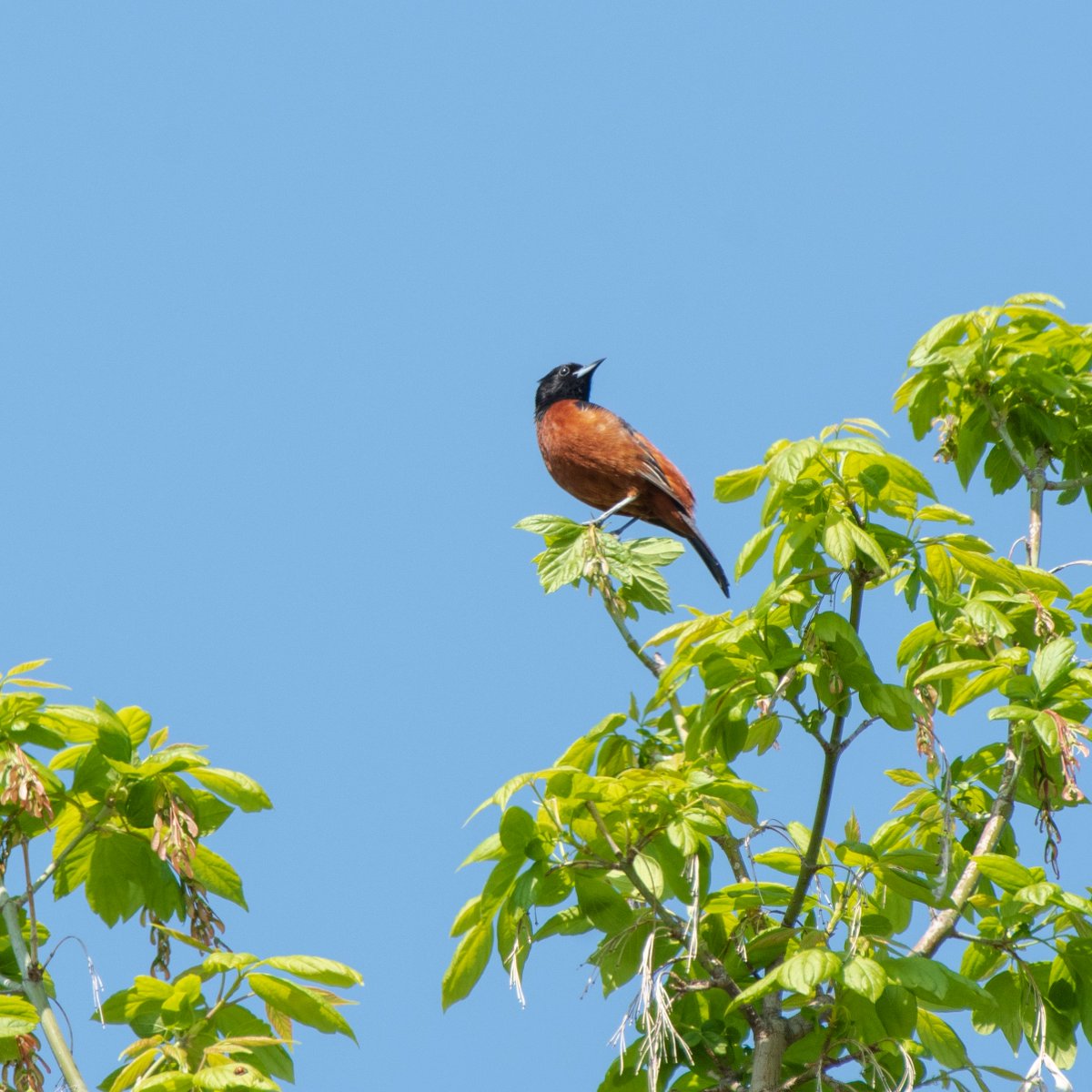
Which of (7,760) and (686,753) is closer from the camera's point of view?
(7,760)

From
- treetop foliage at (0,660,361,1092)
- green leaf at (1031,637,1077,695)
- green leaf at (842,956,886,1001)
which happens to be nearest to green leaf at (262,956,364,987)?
treetop foliage at (0,660,361,1092)

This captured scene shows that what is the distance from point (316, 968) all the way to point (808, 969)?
965 millimetres

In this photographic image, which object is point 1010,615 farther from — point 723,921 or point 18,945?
point 18,945

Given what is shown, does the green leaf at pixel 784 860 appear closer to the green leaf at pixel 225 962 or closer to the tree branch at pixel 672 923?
the tree branch at pixel 672 923

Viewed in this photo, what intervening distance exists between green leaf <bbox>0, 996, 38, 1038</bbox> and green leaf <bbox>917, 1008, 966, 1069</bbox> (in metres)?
1.95

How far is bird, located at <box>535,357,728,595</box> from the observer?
6750 millimetres

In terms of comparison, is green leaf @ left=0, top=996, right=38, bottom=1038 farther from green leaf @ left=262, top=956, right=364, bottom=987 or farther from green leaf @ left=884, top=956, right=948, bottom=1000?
green leaf @ left=884, top=956, right=948, bottom=1000

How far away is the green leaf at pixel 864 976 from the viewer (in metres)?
3.11

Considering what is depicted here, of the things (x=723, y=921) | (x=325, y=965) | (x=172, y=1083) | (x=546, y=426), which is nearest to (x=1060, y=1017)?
(x=723, y=921)

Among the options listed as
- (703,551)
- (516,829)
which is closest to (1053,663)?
(516,829)

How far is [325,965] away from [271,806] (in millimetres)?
421

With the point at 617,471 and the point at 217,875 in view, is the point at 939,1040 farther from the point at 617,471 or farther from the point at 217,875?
the point at 617,471

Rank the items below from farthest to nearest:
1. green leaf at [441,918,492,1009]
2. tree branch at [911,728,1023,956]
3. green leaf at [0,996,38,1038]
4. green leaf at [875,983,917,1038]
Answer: tree branch at [911,728,1023,956] → green leaf at [441,918,492,1009] → green leaf at [875,983,917,1038] → green leaf at [0,996,38,1038]

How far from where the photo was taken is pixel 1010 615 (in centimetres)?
399
